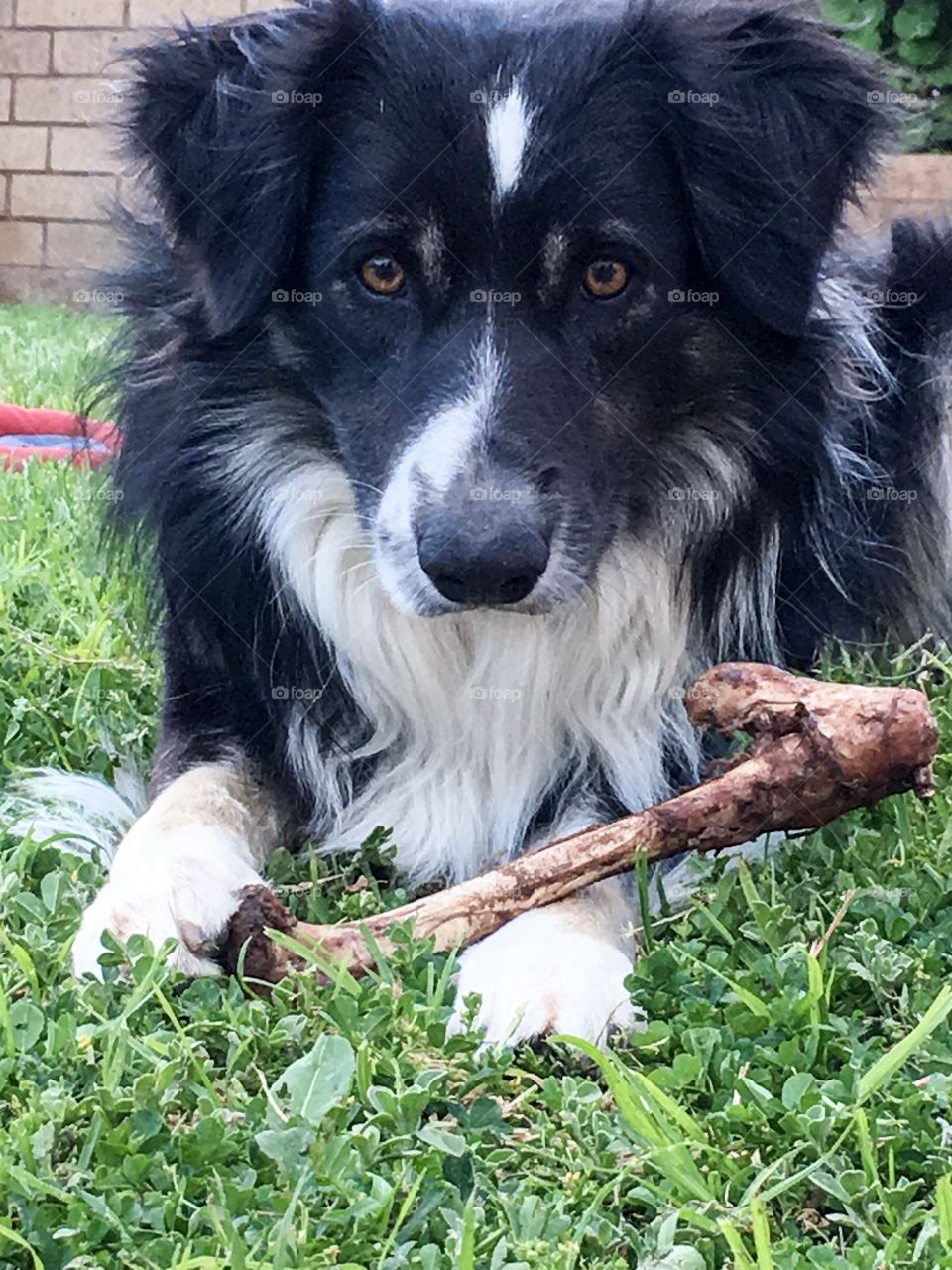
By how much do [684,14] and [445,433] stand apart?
0.89 metres

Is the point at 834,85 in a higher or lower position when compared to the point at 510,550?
higher

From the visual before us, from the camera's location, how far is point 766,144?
239 cm

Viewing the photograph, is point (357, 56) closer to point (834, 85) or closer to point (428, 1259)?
point (834, 85)

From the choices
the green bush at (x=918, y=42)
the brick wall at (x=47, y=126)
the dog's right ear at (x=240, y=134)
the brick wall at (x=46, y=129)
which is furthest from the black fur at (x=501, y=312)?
the brick wall at (x=47, y=126)

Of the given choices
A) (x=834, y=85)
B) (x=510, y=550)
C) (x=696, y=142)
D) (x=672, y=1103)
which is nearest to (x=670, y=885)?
(x=510, y=550)

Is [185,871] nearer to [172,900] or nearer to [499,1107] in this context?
[172,900]

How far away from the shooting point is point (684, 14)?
8.25 feet

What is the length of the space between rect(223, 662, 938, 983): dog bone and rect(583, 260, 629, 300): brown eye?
2.35 ft

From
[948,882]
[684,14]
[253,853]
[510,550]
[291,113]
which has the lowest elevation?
[253,853]

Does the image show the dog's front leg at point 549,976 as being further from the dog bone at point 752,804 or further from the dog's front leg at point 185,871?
the dog's front leg at point 185,871

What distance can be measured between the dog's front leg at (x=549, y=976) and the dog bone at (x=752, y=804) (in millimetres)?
36

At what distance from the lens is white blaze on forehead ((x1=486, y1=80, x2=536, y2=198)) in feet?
7.40

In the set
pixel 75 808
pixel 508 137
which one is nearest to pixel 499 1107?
pixel 75 808

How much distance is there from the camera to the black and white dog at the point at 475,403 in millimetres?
2273
